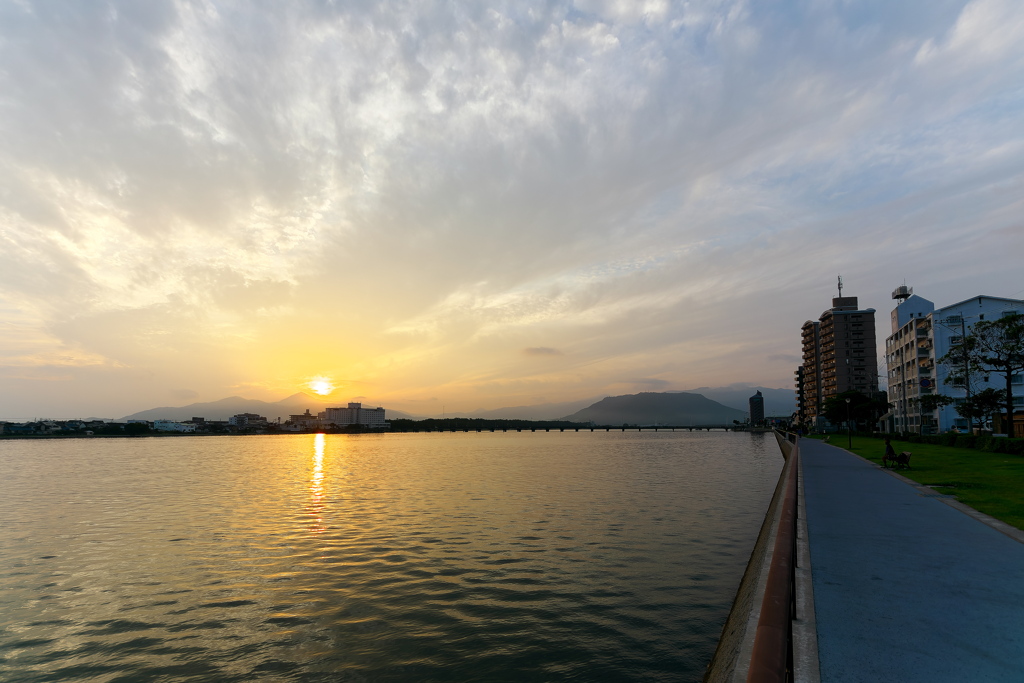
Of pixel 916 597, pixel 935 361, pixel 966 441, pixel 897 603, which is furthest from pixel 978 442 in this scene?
pixel 935 361

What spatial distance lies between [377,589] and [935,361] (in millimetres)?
114422

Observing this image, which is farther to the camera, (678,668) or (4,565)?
(4,565)

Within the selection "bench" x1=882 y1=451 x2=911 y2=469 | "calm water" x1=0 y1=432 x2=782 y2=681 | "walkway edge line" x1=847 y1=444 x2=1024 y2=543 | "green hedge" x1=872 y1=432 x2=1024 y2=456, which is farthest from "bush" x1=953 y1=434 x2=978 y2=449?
"walkway edge line" x1=847 y1=444 x2=1024 y2=543

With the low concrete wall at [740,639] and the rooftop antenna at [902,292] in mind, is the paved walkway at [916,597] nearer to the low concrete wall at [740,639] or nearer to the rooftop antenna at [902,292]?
the low concrete wall at [740,639]

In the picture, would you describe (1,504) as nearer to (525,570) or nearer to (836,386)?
(525,570)

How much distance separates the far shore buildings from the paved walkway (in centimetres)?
8978

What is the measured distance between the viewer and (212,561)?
17.1 metres

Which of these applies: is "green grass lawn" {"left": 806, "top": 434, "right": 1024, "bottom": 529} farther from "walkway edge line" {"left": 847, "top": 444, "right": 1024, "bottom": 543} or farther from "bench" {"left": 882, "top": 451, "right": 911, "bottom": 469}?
"bench" {"left": 882, "top": 451, "right": 911, "bottom": 469}

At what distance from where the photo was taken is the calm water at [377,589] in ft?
31.7

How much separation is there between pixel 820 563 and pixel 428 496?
24.2m

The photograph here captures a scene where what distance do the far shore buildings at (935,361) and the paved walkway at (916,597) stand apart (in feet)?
295

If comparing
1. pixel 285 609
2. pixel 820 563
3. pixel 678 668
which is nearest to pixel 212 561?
pixel 285 609

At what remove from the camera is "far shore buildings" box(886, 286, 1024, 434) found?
94.1 metres

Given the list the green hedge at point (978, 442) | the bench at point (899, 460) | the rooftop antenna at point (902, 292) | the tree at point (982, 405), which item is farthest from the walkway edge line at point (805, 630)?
the rooftop antenna at point (902, 292)
